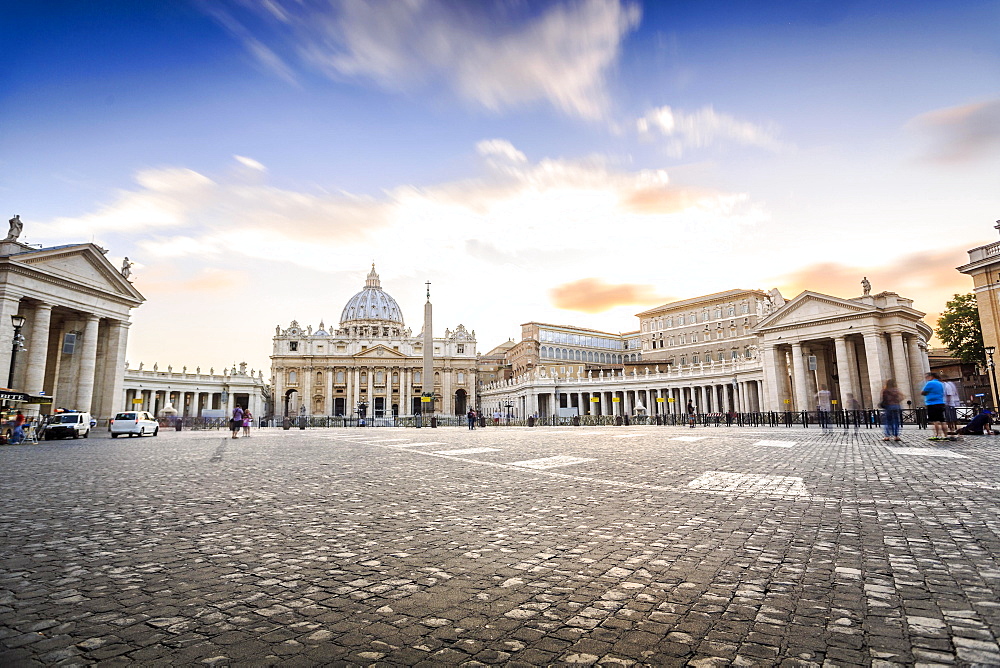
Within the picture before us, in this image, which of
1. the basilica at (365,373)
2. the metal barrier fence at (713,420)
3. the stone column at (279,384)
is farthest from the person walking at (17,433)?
the stone column at (279,384)

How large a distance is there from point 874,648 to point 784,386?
55.1 metres

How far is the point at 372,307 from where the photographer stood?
137000 millimetres

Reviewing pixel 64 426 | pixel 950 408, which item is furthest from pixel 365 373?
pixel 950 408

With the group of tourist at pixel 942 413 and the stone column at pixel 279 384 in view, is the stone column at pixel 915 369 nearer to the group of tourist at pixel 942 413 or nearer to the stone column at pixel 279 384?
the group of tourist at pixel 942 413

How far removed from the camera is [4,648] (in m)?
2.72

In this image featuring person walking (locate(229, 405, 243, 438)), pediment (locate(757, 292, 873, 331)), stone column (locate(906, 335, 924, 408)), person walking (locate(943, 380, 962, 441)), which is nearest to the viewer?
person walking (locate(943, 380, 962, 441))

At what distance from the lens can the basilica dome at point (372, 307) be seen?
136 m

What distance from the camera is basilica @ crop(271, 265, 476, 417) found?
110 metres

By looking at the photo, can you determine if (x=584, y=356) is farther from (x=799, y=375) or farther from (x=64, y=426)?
(x=64, y=426)

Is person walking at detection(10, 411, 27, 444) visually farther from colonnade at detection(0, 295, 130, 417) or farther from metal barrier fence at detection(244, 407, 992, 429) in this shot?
metal barrier fence at detection(244, 407, 992, 429)

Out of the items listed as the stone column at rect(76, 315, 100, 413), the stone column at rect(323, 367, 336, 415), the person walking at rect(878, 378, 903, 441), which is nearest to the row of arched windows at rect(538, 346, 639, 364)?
the stone column at rect(323, 367, 336, 415)

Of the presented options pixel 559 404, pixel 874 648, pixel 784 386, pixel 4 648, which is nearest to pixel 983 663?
pixel 874 648

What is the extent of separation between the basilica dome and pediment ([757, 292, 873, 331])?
10234 centimetres

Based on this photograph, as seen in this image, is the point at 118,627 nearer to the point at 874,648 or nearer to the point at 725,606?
the point at 725,606
